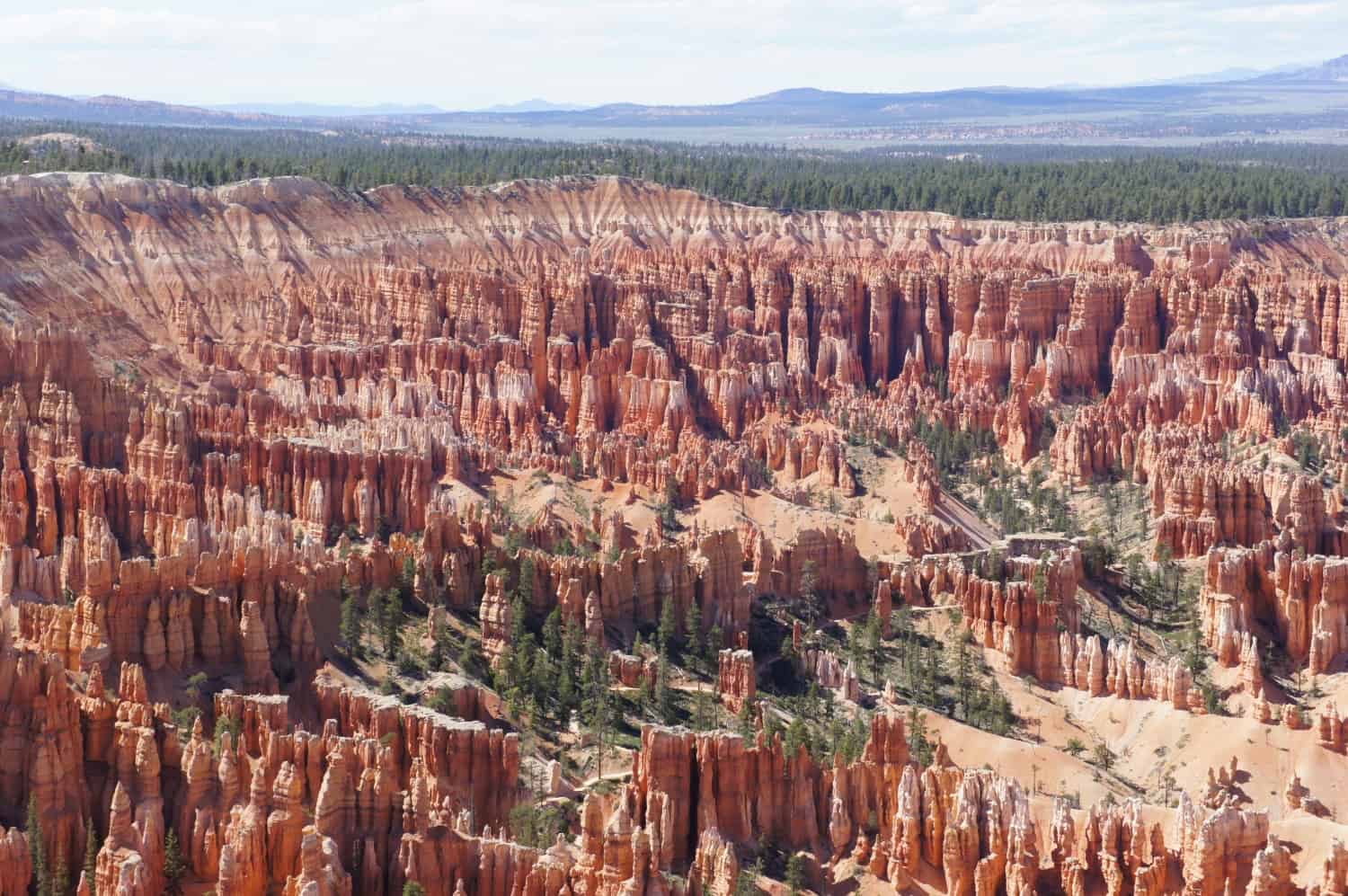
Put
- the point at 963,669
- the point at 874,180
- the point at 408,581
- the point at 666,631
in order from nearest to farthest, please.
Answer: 1. the point at 963,669
2. the point at 408,581
3. the point at 666,631
4. the point at 874,180

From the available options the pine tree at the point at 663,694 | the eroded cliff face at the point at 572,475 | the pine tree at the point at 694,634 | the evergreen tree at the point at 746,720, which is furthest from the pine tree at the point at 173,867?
the pine tree at the point at 694,634

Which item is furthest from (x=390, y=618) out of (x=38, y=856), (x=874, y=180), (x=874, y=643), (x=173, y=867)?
(x=874, y=180)

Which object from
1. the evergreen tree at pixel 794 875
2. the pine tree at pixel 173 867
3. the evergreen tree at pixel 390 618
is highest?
the evergreen tree at pixel 390 618

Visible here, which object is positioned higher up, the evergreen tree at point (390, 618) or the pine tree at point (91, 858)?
the evergreen tree at point (390, 618)

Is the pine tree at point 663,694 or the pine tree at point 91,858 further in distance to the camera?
the pine tree at point 663,694

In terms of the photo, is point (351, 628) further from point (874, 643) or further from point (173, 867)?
point (874, 643)

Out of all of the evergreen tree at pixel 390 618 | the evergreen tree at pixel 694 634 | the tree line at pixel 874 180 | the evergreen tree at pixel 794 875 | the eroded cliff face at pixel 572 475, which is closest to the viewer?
the eroded cliff face at pixel 572 475

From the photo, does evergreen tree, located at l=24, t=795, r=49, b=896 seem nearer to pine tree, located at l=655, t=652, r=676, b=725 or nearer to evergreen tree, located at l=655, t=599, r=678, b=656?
pine tree, located at l=655, t=652, r=676, b=725

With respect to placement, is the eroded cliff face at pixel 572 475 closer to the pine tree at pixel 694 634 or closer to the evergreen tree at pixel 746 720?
the pine tree at pixel 694 634
